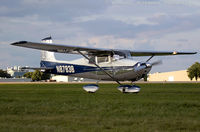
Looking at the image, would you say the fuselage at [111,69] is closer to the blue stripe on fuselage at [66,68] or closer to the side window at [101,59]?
the blue stripe on fuselage at [66,68]

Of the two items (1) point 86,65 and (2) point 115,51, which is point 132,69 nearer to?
(2) point 115,51

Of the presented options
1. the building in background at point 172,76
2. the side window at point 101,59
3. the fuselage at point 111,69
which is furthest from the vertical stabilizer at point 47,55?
the building in background at point 172,76

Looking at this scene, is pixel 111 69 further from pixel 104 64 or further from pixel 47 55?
pixel 47 55

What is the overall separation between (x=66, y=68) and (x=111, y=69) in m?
5.01

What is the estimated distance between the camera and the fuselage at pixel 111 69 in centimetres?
1991

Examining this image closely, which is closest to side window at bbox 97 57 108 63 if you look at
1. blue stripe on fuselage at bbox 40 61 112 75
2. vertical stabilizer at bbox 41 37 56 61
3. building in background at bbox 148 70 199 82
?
blue stripe on fuselage at bbox 40 61 112 75

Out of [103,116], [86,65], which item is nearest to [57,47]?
[86,65]

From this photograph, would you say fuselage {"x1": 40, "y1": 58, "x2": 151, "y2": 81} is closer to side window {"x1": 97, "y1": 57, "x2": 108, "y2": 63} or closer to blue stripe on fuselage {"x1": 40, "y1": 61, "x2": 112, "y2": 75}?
blue stripe on fuselage {"x1": 40, "y1": 61, "x2": 112, "y2": 75}

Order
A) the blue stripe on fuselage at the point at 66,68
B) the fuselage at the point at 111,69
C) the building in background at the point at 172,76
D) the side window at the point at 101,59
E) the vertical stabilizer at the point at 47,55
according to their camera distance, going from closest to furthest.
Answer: the fuselage at the point at 111,69 → the side window at the point at 101,59 → the blue stripe on fuselage at the point at 66,68 → the vertical stabilizer at the point at 47,55 → the building in background at the point at 172,76

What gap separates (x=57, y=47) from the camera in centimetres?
2097

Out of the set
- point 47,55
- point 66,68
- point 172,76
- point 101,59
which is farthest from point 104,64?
point 172,76

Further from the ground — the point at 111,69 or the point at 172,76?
the point at 111,69

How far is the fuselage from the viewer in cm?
1991

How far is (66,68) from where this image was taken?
81.8 ft
